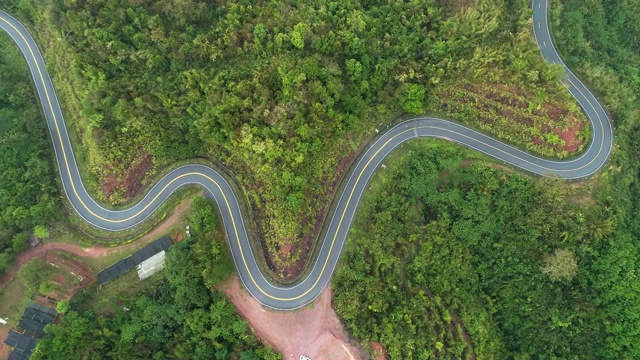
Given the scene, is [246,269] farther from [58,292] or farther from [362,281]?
[58,292]

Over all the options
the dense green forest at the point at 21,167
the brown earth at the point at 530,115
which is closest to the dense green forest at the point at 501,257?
the brown earth at the point at 530,115

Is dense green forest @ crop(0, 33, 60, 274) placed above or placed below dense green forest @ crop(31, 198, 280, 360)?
above

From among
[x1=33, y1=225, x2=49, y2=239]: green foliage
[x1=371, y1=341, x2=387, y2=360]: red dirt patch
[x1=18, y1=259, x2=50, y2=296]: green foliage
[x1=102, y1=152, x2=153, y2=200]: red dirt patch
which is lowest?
[x1=371, y1=341, x2=387, y2=360]: red dirt patch

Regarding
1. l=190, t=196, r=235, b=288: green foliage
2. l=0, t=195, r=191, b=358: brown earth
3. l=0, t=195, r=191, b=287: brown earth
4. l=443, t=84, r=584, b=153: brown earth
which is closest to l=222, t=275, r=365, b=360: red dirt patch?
l=190, t=196, r=235, b=288: green foliage

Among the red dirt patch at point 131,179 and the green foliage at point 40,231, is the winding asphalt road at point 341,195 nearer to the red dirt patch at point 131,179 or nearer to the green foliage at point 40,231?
the red dirt patch at point 131,179

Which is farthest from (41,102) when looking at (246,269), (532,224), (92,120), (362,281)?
(532,224)

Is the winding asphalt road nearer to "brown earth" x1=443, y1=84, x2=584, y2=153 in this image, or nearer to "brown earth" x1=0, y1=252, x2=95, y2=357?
"brown earth" x1=443, y1=84, x2=584, y2=153
